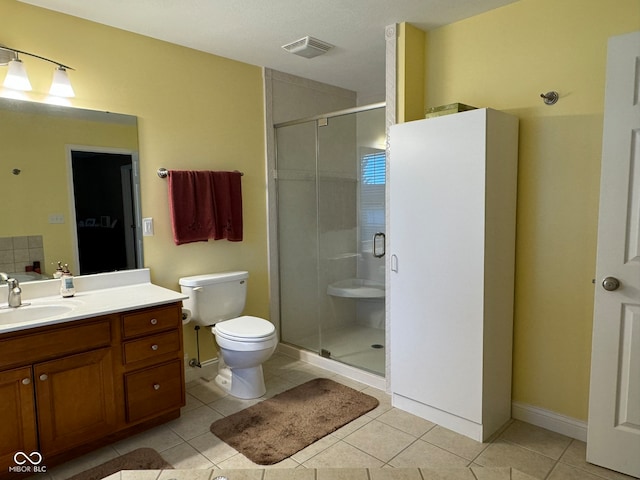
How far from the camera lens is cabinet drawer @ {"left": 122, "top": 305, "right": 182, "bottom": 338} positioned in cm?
224

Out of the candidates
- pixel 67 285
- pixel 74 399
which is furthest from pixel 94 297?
pixel 74 399

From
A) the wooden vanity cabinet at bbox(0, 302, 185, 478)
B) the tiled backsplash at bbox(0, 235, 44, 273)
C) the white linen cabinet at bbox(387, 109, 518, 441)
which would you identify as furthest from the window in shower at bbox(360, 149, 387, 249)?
the tiled backsplash at bbox(0, 235, 44, 273)

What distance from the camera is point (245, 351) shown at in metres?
2.70

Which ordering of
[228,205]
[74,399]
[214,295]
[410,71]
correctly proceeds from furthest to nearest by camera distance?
[228,205]
[214,295]
[410,71]
[74,399]

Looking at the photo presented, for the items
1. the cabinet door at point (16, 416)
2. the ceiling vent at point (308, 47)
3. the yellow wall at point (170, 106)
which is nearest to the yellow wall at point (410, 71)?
the ceiling vent at point (308, 47)

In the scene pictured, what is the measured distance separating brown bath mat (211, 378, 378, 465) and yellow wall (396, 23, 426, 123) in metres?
1.87

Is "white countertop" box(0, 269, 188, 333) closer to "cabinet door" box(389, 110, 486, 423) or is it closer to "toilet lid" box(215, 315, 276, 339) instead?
"toilet lid" box(215, 315, 276, 339)

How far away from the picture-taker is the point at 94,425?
2.14 metres

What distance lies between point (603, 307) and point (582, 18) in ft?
4.81

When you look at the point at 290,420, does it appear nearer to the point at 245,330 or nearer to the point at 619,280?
the point at 245,330

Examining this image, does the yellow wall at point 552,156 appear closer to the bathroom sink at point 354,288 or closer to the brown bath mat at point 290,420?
the brown bath mat at point 290,420

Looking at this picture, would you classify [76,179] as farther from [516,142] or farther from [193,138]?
[516,142]

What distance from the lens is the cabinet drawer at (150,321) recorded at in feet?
7.34

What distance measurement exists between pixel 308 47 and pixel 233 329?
198 centimetres
